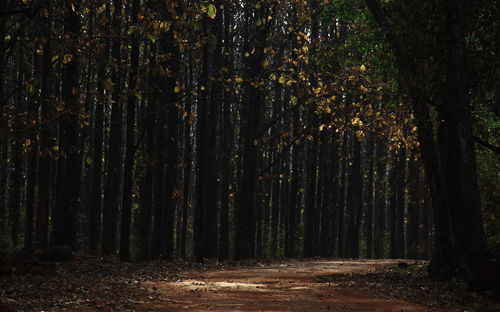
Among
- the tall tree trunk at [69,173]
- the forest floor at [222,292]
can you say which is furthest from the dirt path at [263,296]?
the tall tree trunk at [69,173]

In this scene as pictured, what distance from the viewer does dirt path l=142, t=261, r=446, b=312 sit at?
12.3m

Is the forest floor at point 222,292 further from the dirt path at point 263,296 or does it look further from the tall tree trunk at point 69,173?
the tall tree trunk at point 69,173

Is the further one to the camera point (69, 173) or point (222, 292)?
point (69, 173)

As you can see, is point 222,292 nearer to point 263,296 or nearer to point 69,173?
point 263,296

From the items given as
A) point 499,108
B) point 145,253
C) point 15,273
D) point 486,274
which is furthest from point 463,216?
point 145,253

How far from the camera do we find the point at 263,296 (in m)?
14.1

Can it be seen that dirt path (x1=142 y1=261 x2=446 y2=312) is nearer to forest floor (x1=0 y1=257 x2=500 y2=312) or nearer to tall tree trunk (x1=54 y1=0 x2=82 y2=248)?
forest floor (x1=0 y1=257 x2=500 y2=312)

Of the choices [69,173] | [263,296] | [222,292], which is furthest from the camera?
[69,173]

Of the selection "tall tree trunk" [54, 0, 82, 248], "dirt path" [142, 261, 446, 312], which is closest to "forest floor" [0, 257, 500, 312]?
"dirt path" [142, 261, 446, 312]

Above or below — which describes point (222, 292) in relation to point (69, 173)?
below

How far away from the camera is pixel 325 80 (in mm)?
42281

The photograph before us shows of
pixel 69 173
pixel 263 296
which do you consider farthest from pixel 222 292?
pixel 69 173

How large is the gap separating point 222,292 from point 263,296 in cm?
111

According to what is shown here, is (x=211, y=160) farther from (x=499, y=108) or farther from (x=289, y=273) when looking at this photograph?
(x=499, y=108)
